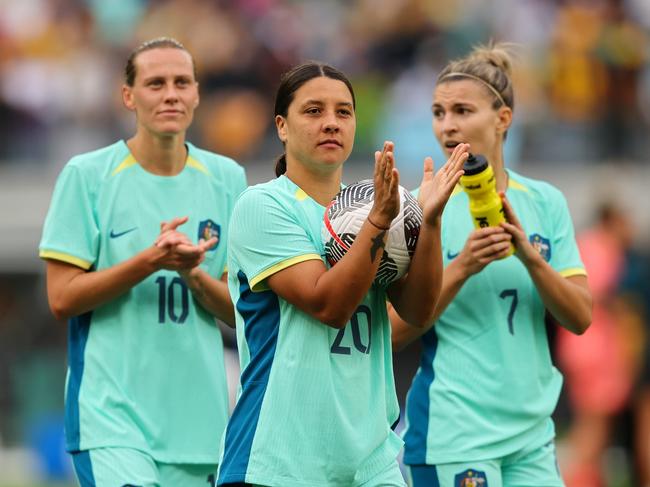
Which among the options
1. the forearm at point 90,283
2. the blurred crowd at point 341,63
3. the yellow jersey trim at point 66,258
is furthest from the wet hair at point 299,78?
the blurred crowd at point 341,63

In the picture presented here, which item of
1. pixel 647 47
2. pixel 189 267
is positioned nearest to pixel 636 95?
pixel 647 47

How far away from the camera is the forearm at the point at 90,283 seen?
620 centimetres

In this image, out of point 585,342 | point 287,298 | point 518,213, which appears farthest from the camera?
point 585,342

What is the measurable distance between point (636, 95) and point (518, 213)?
31.6ft

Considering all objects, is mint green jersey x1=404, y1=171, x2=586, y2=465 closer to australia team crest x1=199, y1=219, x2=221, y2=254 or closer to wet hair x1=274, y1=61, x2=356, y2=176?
australia team crest x1=199, y1=219, x2=221, y2=254

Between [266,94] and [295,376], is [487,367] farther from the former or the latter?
[266,94]

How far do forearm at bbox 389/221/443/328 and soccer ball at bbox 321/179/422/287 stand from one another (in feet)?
0.18

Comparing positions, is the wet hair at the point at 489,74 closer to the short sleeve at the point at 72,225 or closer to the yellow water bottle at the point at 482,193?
the yellow water bottle at the point at 482,193

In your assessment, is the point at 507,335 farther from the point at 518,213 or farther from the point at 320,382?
the point at 320,382

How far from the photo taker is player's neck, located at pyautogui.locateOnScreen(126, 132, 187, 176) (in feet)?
22.1

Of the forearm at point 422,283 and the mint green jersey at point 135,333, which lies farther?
the mint green jersey at point 135,333

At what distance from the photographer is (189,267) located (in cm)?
622

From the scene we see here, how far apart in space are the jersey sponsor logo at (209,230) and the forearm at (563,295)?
1.50m

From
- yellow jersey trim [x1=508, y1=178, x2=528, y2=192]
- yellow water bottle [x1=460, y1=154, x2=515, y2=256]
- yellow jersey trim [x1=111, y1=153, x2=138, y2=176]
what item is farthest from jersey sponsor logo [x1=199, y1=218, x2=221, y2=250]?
yellow jersey trim [x1=508, y1=178, x2=528, y2=192]
